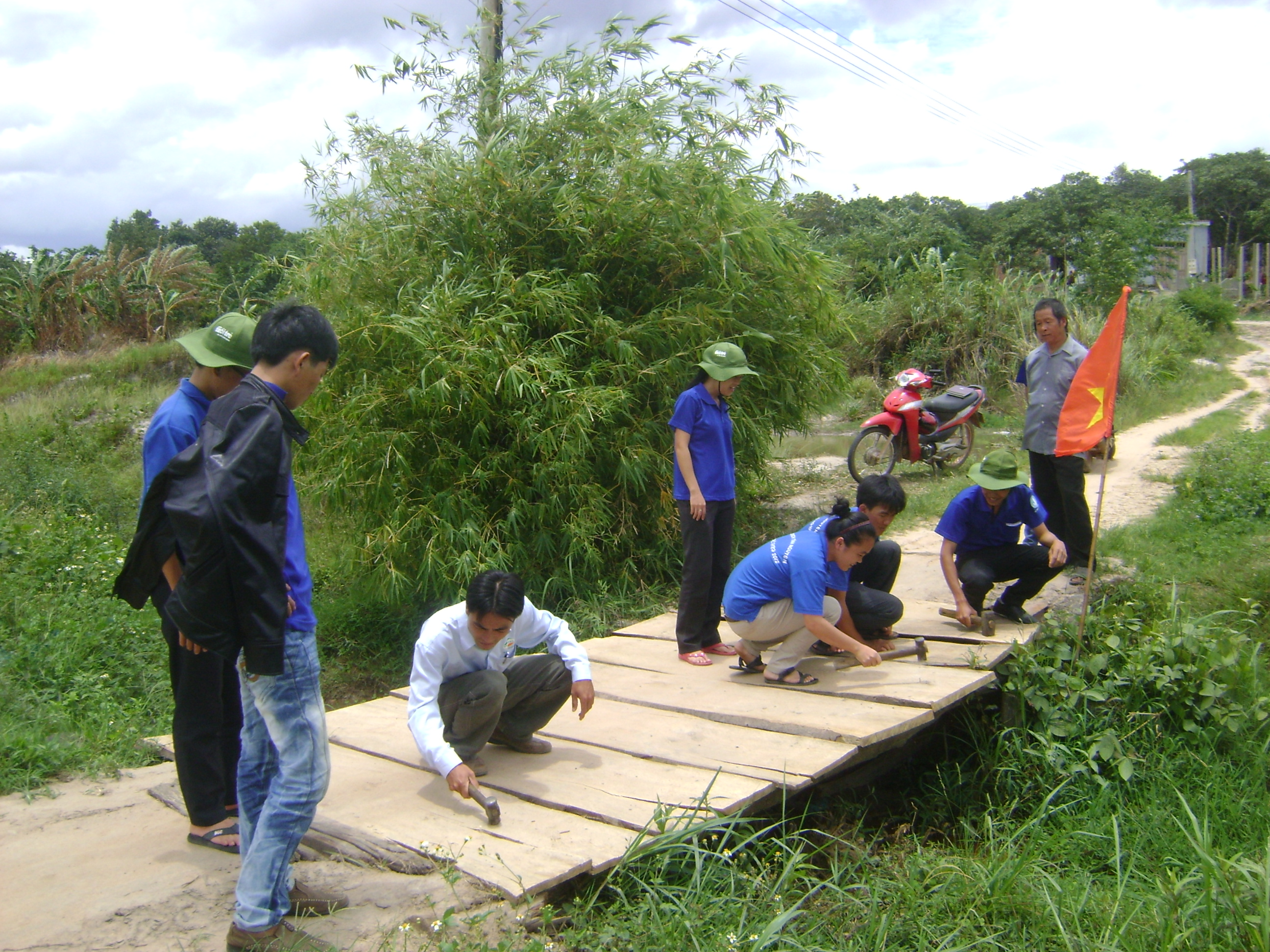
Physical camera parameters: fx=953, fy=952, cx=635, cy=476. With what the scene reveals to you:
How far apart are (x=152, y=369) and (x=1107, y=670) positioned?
1380 centimetres

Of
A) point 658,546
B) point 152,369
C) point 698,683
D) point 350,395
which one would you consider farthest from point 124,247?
point 698,683

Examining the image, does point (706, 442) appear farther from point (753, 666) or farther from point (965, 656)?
point (965, 656)

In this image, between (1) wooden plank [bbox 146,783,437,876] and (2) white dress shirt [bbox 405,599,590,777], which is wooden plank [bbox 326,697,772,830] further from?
(1) wooden plank [bbox 146,783,437,876]

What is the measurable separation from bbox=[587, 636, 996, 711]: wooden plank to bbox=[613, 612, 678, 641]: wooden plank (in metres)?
0.21

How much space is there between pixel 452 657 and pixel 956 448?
747 centimetres

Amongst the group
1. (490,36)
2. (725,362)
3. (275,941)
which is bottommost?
(275,941)

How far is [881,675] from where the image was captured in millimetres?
4367

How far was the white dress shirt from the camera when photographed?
304 cm

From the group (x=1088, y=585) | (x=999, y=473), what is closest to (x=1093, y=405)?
(x=999, y=473)

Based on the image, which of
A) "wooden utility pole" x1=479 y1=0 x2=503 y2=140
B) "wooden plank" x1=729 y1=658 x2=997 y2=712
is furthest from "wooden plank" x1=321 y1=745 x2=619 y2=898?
→ "wooden utility pole" x1=479 y1=0 x2=503 y2=140

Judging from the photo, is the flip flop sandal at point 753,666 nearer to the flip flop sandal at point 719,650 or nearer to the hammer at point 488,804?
the flip flop sandal at point 719,650

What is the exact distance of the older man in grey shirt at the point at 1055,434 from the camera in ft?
16.9

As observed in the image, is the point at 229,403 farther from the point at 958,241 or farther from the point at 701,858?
the point at 958,241

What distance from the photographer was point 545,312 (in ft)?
19.9
